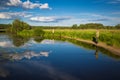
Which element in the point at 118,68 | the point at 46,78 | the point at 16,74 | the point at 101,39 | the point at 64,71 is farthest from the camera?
the point at 101,39

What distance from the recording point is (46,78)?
10289 mm

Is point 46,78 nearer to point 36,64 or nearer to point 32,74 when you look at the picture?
point 32,74

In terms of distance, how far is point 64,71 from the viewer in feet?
39.3

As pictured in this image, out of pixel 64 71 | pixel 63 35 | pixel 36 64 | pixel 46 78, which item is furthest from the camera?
pixel 63 35

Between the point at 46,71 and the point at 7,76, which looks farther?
the point at 46,71

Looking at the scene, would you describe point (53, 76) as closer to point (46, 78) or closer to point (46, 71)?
point (46, 78)

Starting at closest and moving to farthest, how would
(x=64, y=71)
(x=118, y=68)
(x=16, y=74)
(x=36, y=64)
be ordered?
(x=16, y=74) → (x=64, y=71) → (x=118, y=68) → (x=36, y=64)

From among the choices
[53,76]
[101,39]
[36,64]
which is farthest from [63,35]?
[53,76]

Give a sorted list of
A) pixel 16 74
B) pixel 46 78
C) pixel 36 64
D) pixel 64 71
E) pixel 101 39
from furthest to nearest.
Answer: pixel 101 39, pixel 36 64, pixel 64 71, pixel 16 74, pixel 46 78

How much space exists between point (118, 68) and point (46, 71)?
4.76m

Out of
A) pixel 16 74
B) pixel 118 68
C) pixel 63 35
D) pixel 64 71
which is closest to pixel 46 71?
pixel 64 71

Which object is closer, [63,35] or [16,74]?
[16,74]

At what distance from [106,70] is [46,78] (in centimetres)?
418

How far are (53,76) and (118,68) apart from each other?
15.7 feet
